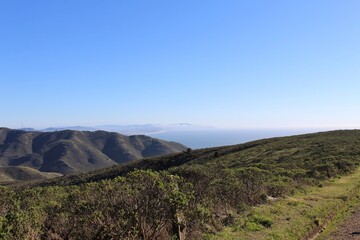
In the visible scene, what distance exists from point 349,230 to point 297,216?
190cm

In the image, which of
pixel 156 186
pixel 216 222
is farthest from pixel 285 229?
pixel 156 186

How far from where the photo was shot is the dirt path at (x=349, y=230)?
11.1m

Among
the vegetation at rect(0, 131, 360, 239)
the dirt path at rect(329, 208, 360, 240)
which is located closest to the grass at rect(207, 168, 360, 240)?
the vegetation at rect(0, 131, 360, 239)

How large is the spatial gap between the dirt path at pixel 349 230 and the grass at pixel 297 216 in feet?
1.01

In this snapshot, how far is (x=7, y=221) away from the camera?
A: 6480 mm

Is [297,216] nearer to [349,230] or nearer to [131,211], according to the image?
[349,230]

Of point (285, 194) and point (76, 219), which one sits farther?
point (285, 194)

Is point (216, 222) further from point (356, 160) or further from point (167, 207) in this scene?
point (356, 160)

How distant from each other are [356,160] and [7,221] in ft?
92.2

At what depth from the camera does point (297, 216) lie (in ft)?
43.1

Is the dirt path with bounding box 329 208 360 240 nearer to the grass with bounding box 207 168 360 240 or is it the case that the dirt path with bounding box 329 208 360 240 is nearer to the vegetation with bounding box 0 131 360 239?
the grass with bounding box 207 168 360 240

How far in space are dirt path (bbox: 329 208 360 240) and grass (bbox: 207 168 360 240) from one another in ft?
1.01

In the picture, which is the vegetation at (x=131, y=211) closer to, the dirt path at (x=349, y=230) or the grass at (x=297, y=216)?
the grass at (x=297, y=216)

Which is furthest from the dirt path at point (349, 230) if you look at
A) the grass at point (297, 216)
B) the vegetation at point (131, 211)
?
the vegetation at point (131, 211)
